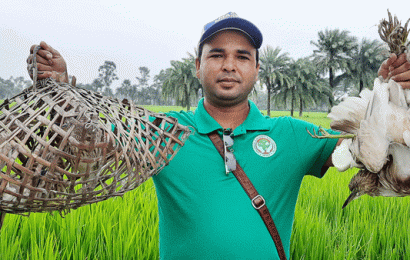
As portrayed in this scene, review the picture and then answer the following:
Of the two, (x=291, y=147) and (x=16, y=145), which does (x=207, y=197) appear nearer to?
(x=291, y=147)

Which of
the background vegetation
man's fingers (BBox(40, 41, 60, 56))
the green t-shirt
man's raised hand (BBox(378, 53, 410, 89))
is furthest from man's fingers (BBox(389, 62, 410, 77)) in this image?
the background vegetation

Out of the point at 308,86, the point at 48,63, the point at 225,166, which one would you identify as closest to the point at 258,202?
the point at 225,166

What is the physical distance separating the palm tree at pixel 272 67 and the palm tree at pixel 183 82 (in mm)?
7748

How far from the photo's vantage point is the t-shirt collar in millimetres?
1667

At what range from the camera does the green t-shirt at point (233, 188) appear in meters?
1.49

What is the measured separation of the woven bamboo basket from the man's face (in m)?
0.51

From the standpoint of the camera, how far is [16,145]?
90 centimetres

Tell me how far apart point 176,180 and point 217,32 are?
91 centimetres

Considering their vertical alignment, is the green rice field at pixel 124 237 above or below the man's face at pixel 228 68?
below

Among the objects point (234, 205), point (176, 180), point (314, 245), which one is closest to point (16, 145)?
point (176, 180)

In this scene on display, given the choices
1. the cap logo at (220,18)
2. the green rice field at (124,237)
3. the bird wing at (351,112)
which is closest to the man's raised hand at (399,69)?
the bird wing at (351,112)

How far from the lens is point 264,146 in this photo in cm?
165

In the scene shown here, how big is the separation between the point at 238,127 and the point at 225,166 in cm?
27

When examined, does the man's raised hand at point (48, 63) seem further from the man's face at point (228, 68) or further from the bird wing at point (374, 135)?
the bird wing at point (374, 135)
